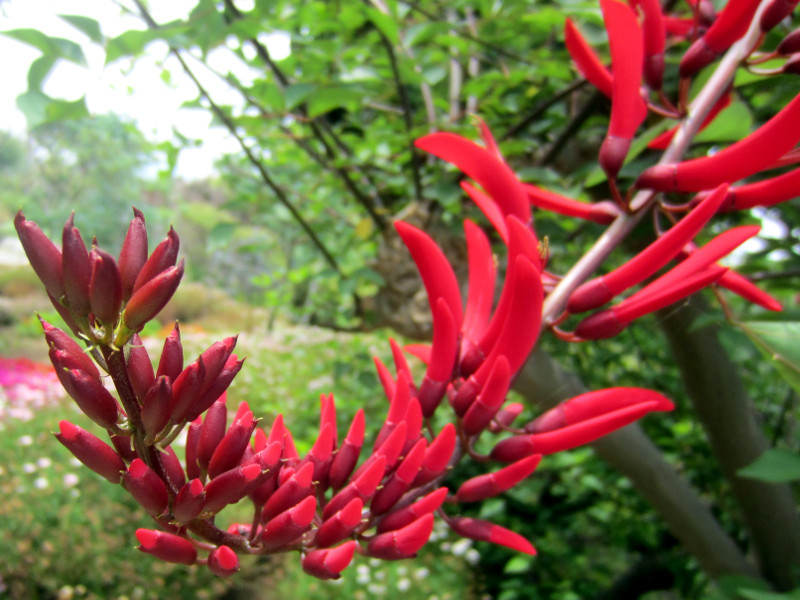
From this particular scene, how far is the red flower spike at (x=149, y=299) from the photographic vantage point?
17cm

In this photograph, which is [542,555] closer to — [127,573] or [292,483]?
[127,573]

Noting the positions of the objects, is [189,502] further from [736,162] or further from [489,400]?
[736,162]

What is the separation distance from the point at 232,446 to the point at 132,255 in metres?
0.07

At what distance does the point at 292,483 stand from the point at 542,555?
1.91 m

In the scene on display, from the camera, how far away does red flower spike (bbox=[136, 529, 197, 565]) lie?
20 cm

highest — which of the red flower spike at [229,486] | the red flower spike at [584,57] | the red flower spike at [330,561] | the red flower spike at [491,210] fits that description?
the red flower spike at [584,57]

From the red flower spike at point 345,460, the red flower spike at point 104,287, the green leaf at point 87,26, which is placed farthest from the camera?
the green leaf at point 87,26

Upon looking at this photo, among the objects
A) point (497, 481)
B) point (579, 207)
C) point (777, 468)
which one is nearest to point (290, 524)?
point (497, 481)

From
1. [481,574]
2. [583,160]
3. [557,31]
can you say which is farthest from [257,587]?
[557,31]

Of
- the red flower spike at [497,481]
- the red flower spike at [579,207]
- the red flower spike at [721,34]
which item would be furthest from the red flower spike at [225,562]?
the red flower spike at [721,34]

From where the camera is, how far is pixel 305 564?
0.23 m

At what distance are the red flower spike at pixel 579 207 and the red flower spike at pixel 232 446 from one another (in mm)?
211

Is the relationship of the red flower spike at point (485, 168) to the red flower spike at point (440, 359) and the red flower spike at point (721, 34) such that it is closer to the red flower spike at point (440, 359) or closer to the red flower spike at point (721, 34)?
the red flower spike at point (440, 359)

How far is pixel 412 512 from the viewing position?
9.7 inches
